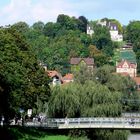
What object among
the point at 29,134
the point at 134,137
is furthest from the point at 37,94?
the point at 134,137

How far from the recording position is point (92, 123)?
6041 cm

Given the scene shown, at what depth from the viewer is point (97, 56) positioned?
6540 inches

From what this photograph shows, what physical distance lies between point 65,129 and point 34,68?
20.8 feet

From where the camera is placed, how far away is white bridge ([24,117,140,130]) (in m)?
59.8

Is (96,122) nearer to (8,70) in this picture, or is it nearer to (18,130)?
(18,130)

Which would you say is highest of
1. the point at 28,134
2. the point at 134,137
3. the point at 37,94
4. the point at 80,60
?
the point at 80,60

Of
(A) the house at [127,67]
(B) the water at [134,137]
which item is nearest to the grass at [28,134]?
(B) the water at [134,137]

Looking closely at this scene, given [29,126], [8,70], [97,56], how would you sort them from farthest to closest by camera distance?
[97,56]
[29,126]
[8,70]

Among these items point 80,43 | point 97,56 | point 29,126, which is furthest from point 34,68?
point 80,43

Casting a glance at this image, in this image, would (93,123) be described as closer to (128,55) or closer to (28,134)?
(28,134)

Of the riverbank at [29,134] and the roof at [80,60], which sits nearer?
the riverbank at [29,134]

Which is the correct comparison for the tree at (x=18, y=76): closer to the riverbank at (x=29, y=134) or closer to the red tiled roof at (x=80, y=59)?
the riverbank at (x=29, y=134)

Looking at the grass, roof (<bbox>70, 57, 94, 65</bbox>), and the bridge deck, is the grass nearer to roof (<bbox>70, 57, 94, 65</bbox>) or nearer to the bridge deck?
the bridge deck

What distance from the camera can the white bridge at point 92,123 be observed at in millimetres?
59812
